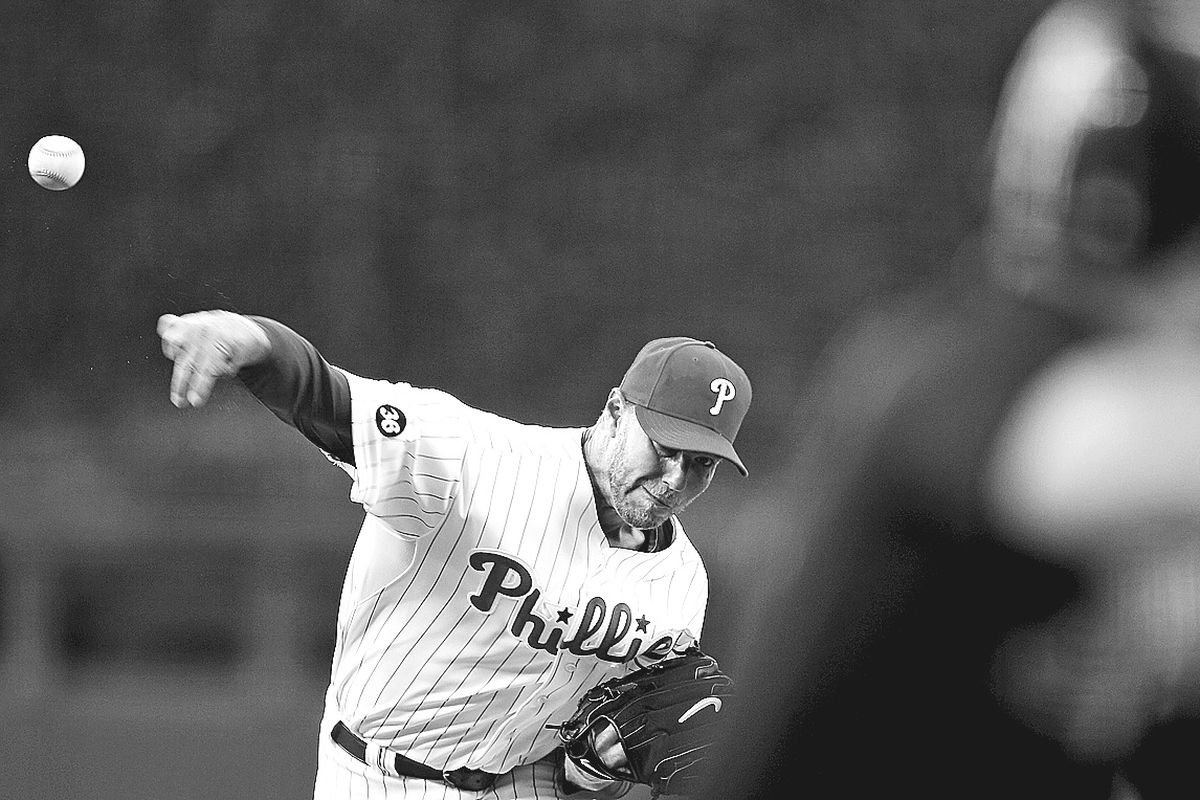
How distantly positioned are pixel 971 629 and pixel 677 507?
2.15 m

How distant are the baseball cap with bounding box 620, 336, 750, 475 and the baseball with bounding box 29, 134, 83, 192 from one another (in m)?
1.38

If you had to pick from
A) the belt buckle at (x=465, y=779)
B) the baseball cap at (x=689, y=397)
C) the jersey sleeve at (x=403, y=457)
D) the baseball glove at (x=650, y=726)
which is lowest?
the belt buckle at (x=465, y=779)

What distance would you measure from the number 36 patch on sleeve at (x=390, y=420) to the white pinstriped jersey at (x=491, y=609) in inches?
3.2

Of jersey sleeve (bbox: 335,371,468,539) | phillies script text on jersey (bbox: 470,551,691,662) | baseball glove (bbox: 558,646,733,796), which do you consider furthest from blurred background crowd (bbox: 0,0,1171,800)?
jersey sleeve (bbox: 335,371,468,539)

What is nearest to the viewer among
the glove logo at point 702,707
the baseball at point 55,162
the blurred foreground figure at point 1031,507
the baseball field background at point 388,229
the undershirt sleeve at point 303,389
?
the blurred foreground figure at point 1031,507

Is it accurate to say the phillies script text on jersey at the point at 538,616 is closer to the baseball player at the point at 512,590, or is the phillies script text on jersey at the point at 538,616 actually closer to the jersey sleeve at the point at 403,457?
the baseball player at the point at 512,590

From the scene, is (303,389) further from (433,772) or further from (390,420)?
(433,772)

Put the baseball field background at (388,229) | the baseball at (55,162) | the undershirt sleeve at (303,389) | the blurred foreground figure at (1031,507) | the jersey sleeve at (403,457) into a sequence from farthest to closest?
the baseball field background at (388,229) < the baseball at (55,162) < the jersey sleeve at (403,457) < the undershirt sleeve at (303,389) < the blurred foreground figure at (1031,507)

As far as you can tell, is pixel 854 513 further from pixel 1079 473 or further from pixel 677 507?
pixel 677 507

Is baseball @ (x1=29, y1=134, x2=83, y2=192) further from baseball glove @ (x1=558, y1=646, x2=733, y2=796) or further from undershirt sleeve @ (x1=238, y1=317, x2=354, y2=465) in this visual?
baseball glove @ (x1=558, y1=646, x2=733, y2=796)

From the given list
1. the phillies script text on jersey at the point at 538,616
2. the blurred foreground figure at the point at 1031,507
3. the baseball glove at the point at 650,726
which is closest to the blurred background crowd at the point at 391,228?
the baseball glove at the point at 650,726

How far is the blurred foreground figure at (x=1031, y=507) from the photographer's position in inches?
37.4

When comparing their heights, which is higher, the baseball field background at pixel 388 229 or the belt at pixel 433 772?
the baseball field background at pixel 388 229

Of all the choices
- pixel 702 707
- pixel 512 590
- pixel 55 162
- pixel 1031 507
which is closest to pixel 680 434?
pixel 512 590
